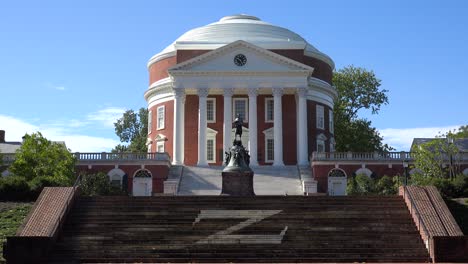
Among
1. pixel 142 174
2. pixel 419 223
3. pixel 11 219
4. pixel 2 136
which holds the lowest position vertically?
pixel 419 223

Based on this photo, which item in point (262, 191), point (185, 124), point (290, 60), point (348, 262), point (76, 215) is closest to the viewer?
point (348, 262)

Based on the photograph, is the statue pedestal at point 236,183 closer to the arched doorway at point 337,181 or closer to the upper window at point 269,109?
the arched doorway at point 337,181

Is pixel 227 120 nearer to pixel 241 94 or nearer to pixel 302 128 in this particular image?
pixel 241 94

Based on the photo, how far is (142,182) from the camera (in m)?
64.2

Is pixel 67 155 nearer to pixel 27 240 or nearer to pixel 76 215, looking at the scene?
pixel 76 215

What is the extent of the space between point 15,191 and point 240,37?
37.4m

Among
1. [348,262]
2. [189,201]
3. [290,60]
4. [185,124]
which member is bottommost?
[348,262]

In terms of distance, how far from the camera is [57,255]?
30.6m

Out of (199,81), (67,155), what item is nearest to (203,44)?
(199,81)

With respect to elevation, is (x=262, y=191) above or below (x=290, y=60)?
below

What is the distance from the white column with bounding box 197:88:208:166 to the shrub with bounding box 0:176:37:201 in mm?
26115

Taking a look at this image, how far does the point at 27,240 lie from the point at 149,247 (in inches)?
183

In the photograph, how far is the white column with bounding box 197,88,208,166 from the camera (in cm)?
6662

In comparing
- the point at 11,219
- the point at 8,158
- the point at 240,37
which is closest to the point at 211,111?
the point at 240,37
